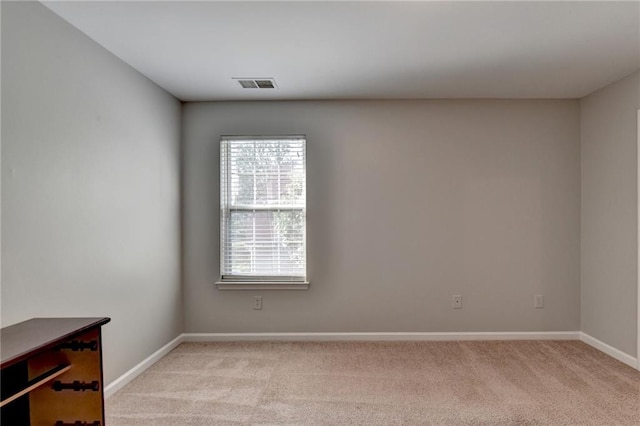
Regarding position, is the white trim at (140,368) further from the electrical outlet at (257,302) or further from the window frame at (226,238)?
the electrical outlet at (257,302)

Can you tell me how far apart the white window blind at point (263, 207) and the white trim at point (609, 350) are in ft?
9.34

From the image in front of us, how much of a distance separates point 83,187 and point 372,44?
213 cm

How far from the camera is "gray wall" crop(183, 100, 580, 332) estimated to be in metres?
4.01

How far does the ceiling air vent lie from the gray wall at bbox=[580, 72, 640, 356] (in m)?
3.02

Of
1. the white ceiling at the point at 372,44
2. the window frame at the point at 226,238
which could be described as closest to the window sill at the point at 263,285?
the window frame at the point at 226,238

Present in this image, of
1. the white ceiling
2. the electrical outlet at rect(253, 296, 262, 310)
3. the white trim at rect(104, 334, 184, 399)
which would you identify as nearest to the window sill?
the electrical outlet at rect(253, 296, 262, 310)

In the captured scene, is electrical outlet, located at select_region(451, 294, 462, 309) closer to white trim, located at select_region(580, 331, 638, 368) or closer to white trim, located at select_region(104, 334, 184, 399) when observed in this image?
white trim, located at select_region(580, 331, 638, 368)

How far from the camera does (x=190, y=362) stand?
3.46 metres

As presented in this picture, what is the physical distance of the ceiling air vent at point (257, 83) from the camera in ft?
11.2

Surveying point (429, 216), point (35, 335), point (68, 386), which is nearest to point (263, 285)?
point (429, 216)

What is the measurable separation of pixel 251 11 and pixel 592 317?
4047 millimetres

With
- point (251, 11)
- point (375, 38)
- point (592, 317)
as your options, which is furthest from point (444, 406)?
point (251, 11)

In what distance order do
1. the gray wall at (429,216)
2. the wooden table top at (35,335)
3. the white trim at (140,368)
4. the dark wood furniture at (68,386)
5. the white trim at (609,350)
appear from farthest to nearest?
the gray wall at (429,216), the white trim at (609,350), the white trim at (140,368), the dark wood furniture at (68,386), the wooden table top at (35,335)

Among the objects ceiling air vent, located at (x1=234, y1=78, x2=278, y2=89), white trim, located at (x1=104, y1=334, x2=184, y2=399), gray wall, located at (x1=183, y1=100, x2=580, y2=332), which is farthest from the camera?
gray wall, located at (x1=183, y1=100, x2=580, y2=332)
